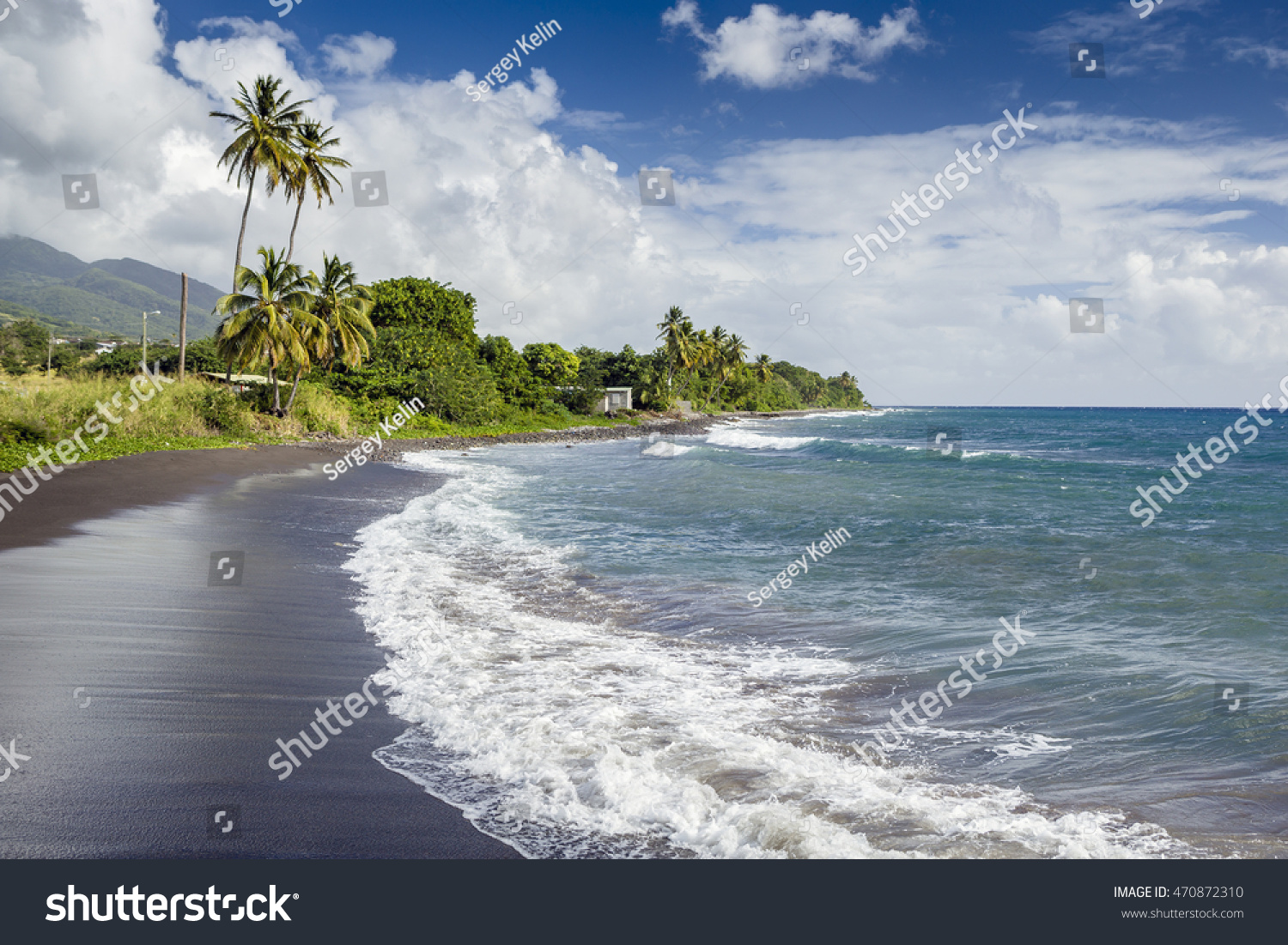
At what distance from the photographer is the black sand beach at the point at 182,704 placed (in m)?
3.65

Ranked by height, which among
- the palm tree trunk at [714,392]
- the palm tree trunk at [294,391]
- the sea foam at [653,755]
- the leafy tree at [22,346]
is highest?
the palm tree trunk at [714,392]

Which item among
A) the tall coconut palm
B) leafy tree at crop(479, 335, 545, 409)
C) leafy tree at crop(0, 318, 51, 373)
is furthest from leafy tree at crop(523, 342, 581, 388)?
the tall coconut palm

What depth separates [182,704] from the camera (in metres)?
5.23

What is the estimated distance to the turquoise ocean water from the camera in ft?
13.6

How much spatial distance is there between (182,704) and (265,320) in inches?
1211

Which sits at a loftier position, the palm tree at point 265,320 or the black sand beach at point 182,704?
the palm tree at point 265,320

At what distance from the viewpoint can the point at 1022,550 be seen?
13812 mm

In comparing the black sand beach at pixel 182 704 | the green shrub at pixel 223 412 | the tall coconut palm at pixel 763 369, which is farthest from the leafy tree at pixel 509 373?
the tall coconut palm at pixel 763 369

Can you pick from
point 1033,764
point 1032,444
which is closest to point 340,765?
point 1033,764

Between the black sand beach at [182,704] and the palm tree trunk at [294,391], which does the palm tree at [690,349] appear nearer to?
the palm tree trunk at [294,391]

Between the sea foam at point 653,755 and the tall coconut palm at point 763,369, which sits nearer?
the sea foam at point 653,755

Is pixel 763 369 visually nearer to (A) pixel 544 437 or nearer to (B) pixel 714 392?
(B) pixel 714 392

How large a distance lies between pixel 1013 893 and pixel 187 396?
33.1m

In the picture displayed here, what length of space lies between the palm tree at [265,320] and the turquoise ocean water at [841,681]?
19.7m
